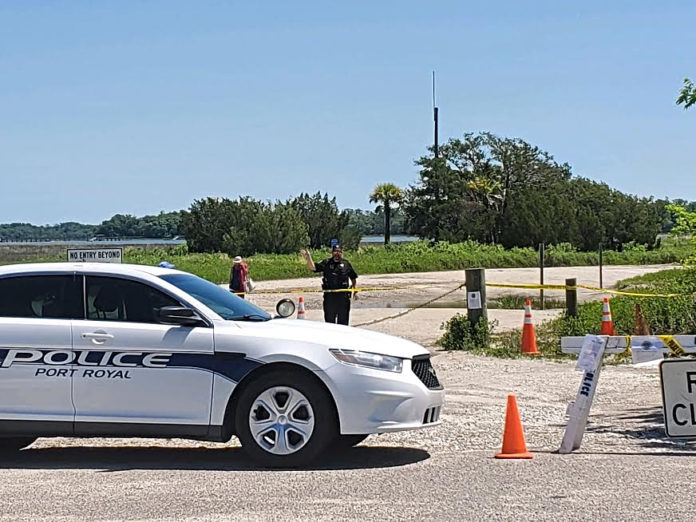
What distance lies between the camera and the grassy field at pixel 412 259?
5684 cm

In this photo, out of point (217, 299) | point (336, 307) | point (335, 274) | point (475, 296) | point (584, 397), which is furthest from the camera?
point (335, 274)

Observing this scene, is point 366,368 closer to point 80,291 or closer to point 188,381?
point 188,381

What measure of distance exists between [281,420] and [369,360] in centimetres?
83

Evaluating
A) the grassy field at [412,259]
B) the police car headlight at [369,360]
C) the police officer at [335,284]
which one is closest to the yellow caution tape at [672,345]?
the police car headlight at [369,360]

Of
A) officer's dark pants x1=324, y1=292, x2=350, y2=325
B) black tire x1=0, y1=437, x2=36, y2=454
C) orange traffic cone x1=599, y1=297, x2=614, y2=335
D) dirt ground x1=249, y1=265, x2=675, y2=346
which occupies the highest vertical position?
officer's dark pants x1=324, y1=292, x2=350, y2=325

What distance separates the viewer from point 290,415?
28.2ft

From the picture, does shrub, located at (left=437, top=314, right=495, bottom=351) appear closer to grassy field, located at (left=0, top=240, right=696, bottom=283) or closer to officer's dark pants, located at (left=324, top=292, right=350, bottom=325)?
officer's dark pants, located at (left=324, top=292, right=350, bottom=325)

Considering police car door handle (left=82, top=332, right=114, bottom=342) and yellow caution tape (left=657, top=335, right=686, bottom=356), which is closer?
police car door handle (left=82, top=332, right=114, bottom=342)

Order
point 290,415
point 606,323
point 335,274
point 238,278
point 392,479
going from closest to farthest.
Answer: point 392,479
point 290,415
point 606,323
point 335,274
point 238,278

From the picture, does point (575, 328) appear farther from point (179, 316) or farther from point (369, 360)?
point (179, 316)

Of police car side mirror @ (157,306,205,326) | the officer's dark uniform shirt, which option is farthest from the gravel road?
the officer's dark uniform shirt

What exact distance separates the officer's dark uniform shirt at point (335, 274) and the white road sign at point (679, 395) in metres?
10.4

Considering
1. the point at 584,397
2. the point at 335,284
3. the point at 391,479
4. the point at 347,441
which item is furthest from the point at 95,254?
the point at 391,479

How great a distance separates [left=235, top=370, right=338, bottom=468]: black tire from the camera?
8.53m
